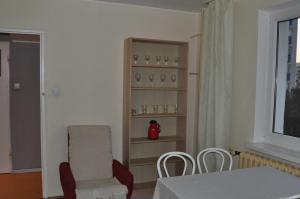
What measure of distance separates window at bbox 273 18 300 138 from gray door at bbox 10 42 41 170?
3.44 meters

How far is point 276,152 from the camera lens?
8.61 ft

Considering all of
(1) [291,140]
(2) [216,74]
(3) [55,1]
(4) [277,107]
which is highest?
(3) [55,1]

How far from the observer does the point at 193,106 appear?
4.06m

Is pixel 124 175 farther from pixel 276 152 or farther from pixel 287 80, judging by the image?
Answer: pixel 287 80

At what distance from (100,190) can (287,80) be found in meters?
2.15

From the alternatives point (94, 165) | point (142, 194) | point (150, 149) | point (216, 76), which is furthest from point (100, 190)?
point (216, 76)

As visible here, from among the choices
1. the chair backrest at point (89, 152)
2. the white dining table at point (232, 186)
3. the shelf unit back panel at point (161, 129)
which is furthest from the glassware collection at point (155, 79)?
the white dining table at point (232, 186)

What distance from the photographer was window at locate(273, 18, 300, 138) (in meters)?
2.67

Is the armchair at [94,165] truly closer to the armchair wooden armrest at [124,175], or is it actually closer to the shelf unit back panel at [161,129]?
the armchair wooden armrest at [124,175]

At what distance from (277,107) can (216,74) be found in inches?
29.2

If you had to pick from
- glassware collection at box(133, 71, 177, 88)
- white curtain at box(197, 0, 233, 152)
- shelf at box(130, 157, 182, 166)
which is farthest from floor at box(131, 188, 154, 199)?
glassware collection at box(133, 71, 177, 88)

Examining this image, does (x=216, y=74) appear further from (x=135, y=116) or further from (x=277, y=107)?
(x=135, y=116)

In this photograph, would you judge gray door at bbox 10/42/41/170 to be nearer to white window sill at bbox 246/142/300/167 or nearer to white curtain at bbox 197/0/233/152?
white curtain at bbox 197/0/233/152

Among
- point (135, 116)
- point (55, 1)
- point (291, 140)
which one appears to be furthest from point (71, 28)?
point (291, 140)
